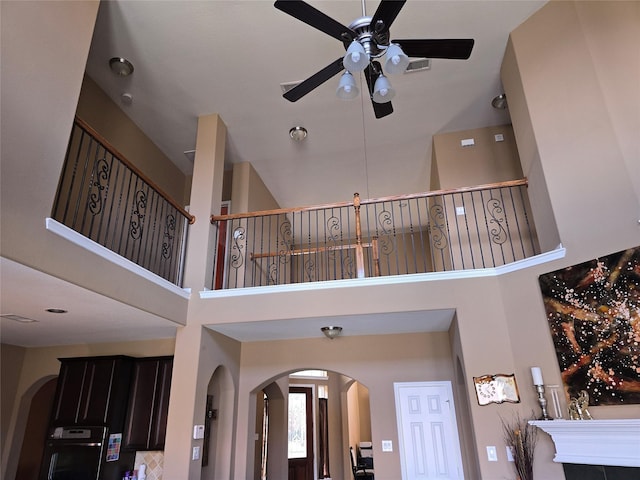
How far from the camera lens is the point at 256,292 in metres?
4.82

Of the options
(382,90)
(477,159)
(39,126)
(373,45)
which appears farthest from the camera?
(477,159)

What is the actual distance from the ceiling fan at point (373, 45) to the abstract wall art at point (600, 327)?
2151mm

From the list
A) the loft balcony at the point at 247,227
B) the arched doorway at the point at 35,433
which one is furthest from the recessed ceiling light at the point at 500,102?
the arched doorway at the point at 35,433

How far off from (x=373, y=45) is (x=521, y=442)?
3567mm

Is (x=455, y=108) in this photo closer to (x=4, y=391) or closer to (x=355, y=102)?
(x=355, y=102)

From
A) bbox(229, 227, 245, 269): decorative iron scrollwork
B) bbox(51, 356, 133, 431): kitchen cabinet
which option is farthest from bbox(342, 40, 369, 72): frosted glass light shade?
bbox(51, 356, 133, 431): kitchen cabinet

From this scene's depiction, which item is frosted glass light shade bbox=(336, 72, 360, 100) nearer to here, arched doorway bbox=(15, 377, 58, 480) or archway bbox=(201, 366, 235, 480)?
Result: archway bbox=(201, 366, 235, 480)

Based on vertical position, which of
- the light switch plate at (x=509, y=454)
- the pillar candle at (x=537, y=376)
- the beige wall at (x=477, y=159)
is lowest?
the light switch plate at (x=509, y=454)

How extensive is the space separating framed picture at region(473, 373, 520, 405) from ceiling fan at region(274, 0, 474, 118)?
2815 mm

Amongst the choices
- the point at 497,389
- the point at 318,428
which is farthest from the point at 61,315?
the point at 318,428

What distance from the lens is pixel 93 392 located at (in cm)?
493

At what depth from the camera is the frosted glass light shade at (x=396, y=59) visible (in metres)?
2.81

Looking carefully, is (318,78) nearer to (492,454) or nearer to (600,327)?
(600,327)

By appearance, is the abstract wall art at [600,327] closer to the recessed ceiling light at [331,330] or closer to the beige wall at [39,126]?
the recessed ceiling light at [331,330]
